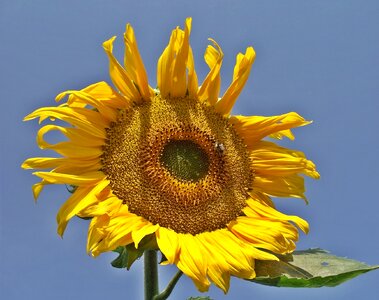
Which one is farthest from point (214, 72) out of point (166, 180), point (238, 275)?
point (238, 275)

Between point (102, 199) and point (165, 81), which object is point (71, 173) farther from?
point (165, 81)

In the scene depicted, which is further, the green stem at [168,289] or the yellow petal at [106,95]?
the yellow petal at [106,95]

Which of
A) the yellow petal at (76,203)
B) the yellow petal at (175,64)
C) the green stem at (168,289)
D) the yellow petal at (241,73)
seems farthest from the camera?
the yellow petal at (241,73)

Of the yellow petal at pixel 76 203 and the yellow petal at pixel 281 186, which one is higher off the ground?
the yellow petal at pixel 281 186

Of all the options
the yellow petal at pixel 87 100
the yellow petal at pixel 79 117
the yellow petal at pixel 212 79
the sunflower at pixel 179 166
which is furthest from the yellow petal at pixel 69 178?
the yellow petal at pixel 212 79

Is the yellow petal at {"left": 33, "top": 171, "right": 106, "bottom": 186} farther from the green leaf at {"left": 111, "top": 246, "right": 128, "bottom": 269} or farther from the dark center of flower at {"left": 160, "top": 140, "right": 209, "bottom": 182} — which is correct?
the dark center of flower at {"left": 160, "top": 140, "right": 209, "bottom": 182}

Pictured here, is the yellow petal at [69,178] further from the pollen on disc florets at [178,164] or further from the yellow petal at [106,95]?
the yellow petal at [106,95]

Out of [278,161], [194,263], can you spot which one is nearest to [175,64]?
[278,161]
